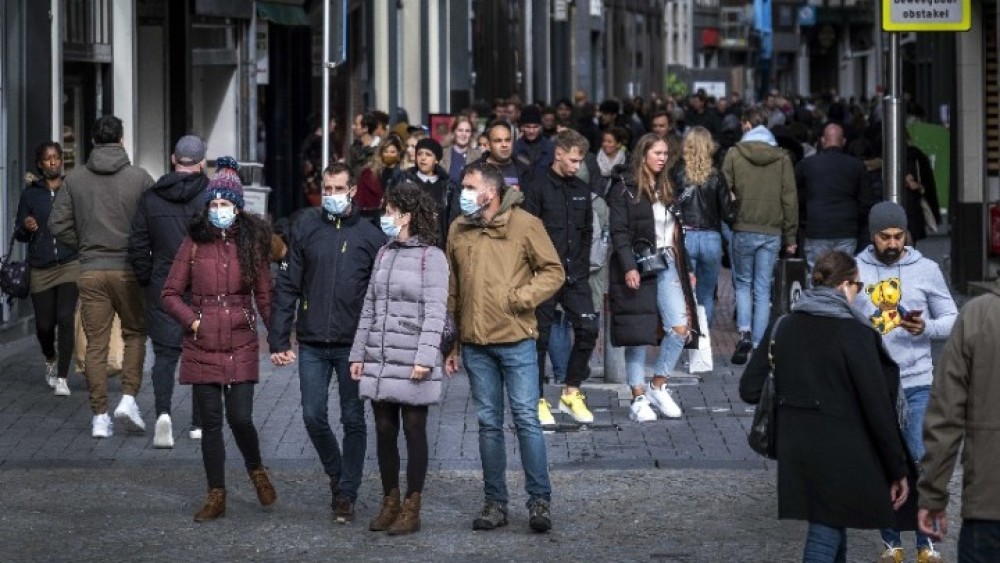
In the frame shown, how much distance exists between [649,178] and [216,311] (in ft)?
13.5

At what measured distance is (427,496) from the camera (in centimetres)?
1159

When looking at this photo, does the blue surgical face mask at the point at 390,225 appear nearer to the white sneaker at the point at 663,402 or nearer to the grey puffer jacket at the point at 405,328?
the grey puffer jacket at the point at 405,328

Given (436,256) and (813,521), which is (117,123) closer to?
(436,256)

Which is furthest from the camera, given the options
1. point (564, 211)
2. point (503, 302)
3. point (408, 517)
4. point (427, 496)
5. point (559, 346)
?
point (559, 346)

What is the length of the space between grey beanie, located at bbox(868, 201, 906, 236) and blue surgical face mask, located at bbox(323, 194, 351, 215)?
2438mm

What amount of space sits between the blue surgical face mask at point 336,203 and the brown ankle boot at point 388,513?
1.28m

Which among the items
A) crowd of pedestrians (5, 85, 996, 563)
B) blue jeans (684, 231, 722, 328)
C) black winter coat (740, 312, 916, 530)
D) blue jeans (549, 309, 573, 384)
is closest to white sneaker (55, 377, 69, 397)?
crowd of pedestrians (5, 85, 996, 563)

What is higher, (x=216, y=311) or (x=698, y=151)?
(x=698, y=151)

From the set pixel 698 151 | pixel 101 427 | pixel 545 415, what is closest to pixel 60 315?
pixel 101 427

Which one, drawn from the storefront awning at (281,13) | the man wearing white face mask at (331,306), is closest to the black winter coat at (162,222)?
the man wearing white face mask at (331,306)

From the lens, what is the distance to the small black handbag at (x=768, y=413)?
8508 mm

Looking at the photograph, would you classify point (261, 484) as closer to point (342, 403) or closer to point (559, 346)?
point (342, 403)

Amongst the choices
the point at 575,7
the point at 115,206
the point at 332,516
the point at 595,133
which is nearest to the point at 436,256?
the point at 332,516

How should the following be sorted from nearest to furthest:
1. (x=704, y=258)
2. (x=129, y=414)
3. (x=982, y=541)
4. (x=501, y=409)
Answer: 1. (x=982, y=541)
2. (x=501, y=409)
3. (x=129, y=414)
4. (x=704, y=258)
